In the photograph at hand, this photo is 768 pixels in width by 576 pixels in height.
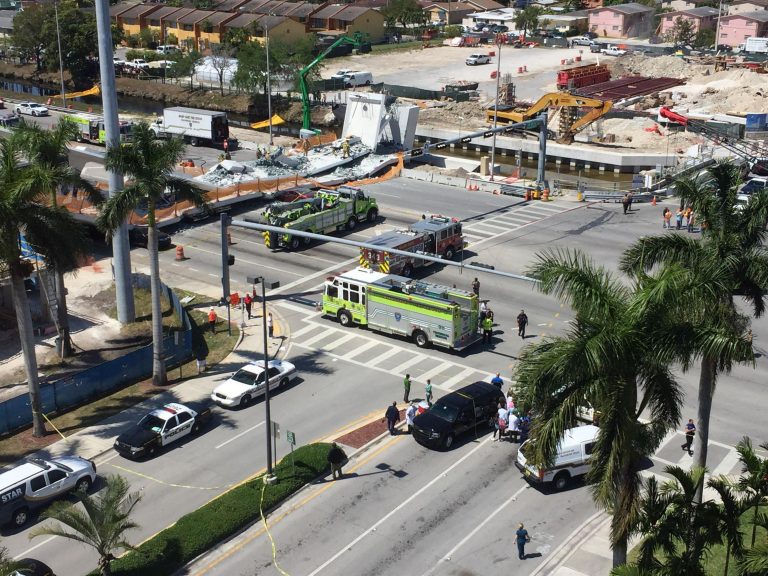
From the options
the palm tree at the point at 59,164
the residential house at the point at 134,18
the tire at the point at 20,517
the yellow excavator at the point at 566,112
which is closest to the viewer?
the tire at the point at 20,517

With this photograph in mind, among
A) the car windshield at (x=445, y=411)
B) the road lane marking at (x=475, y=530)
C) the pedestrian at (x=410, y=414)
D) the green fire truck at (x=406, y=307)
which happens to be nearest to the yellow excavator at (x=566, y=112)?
the green fire truck at (x=406, y=307)

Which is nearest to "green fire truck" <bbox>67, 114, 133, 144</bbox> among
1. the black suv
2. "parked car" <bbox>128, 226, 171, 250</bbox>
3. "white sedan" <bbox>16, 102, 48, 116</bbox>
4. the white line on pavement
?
"white sedan" <bbox>16, 102, 48, 116</bbox>

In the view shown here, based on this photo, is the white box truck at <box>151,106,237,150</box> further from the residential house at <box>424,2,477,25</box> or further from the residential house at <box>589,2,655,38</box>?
the residential house at <box>589,2,655,38</box>

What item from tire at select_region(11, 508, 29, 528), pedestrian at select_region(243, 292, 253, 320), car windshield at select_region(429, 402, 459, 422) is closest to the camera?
tire at select_region(11, 508, 29, 528)

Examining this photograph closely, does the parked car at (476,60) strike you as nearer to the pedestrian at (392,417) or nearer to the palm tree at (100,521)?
the pedestrian at (392,417)

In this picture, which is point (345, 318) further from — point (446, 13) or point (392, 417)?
point (446, 13)
